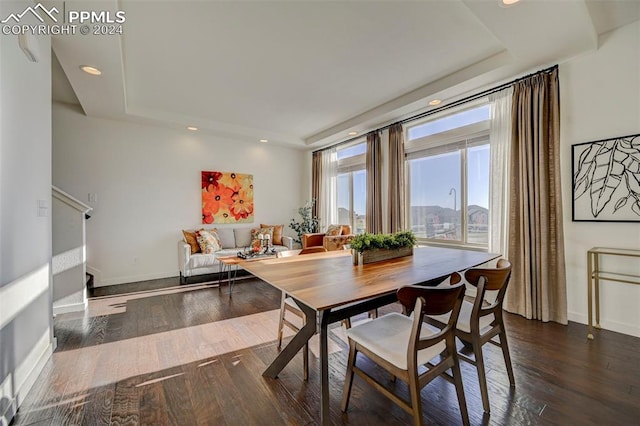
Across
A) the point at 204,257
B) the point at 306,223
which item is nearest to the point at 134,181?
the point at 204,257

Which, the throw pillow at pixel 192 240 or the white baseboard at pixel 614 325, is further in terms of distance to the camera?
the throw pillow at pixel 192 240

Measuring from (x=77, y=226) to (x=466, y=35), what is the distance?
4.65 m

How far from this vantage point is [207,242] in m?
4.70

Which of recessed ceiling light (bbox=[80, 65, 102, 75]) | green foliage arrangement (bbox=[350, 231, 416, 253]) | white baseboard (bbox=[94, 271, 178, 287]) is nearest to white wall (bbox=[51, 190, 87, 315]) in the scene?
white baseboard (bbox=[94, 271, 178, 287])

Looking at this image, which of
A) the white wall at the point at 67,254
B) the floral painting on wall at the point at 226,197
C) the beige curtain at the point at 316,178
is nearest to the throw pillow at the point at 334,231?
the beige curtain at the point at 316,178

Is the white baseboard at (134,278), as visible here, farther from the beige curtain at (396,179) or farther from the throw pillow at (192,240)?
the beige curtain at (396,179)

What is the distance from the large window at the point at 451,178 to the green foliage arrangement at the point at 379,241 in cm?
171

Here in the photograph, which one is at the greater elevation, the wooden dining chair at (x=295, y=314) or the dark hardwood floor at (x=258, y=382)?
the wooden dining chair at (x=295, y=314)

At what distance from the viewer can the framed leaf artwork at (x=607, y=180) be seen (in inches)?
93.4

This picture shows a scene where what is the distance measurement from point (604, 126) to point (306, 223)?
4.83m

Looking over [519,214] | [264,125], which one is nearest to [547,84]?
[519,214]

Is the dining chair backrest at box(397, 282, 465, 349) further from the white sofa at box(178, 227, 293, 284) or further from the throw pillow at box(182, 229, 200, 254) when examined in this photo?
the throw pillow at box(182, 229, 200, 254)

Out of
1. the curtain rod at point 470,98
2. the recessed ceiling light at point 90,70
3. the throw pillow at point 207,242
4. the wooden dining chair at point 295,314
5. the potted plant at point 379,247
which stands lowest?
the wooden dining chair at point 295,314

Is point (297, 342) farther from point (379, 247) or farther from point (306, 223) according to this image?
point (306, 223)
